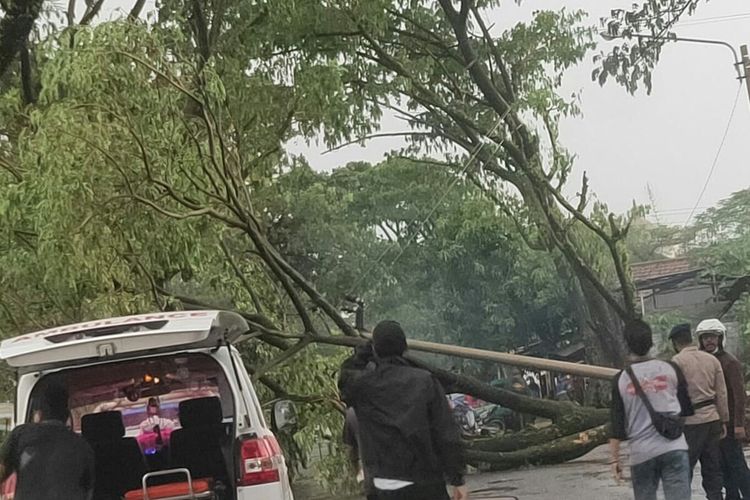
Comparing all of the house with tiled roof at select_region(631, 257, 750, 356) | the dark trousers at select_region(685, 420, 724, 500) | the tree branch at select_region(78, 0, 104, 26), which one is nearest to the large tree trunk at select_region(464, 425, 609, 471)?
the house with tiled roof at select_region(631, 257, 750, 356)

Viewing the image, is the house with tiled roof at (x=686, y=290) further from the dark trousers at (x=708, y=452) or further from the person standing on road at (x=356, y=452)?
the person standing on road at (x=356, y=452)

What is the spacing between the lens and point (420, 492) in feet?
15.3

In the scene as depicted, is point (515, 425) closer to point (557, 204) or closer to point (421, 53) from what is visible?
point (557, 204)

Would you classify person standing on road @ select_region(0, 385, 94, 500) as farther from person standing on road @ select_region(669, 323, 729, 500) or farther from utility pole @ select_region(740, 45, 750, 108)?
utility pole @ select_region(740, 45, 750, 108)

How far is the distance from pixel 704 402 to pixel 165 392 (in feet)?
12.0

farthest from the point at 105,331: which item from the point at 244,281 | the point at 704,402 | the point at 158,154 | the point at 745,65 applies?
the point at 745,65

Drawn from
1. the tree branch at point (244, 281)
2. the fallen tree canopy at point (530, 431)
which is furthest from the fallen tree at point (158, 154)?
the fallen tree canopy at point (530, 431)

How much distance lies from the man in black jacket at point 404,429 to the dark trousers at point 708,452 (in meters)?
2.47

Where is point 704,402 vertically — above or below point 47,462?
below

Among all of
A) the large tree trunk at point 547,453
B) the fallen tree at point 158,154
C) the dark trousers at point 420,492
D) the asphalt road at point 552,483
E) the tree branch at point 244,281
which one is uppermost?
the fallen tree at point 158,154

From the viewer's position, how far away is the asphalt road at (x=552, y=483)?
29.6ft

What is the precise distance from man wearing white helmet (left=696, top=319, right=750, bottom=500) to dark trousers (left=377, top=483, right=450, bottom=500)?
9.37ft

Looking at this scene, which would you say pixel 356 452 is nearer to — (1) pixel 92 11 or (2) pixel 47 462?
(2) pixel 47 462

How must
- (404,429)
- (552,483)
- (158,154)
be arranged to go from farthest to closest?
(552,483) → (158,154) → (404,429)
